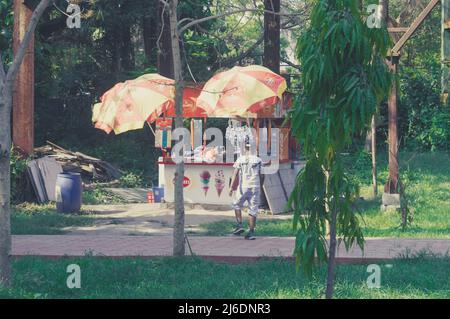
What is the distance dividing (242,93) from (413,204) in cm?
469

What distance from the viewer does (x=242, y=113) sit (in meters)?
19.4

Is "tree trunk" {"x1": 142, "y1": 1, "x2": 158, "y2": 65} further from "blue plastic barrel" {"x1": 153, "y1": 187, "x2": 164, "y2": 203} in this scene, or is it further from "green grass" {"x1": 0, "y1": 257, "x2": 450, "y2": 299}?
"green grass" {"x1": 0, "y1": 257, "x2": 450, "y2": 299}

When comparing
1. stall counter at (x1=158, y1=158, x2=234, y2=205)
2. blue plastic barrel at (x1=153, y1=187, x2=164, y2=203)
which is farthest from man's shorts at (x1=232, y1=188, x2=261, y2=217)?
blue plastic barrel at (x1=153, y1=187, x2=164, y2=203)

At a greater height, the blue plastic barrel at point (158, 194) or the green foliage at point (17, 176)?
the green foliage at point (17, 176)

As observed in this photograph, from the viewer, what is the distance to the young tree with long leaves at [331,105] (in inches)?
331

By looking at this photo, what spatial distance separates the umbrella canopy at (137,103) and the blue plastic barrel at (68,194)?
2.42 metres

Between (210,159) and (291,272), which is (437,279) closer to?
(291,272)

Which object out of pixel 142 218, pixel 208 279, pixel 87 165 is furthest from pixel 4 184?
pixel 87 165

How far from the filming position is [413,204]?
20.0m

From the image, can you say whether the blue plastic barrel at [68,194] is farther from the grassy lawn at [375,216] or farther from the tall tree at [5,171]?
the tall tree at [5,171]

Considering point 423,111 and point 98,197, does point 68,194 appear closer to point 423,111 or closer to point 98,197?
point 98,197

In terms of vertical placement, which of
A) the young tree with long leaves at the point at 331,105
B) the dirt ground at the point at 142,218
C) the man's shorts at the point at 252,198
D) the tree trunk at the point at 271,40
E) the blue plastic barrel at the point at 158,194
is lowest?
Result: the dirt ground at the point at 142,218

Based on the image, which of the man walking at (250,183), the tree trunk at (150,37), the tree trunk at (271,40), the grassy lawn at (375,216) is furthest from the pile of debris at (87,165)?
the man walking at (250,183)

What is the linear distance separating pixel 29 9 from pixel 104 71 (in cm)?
1317
